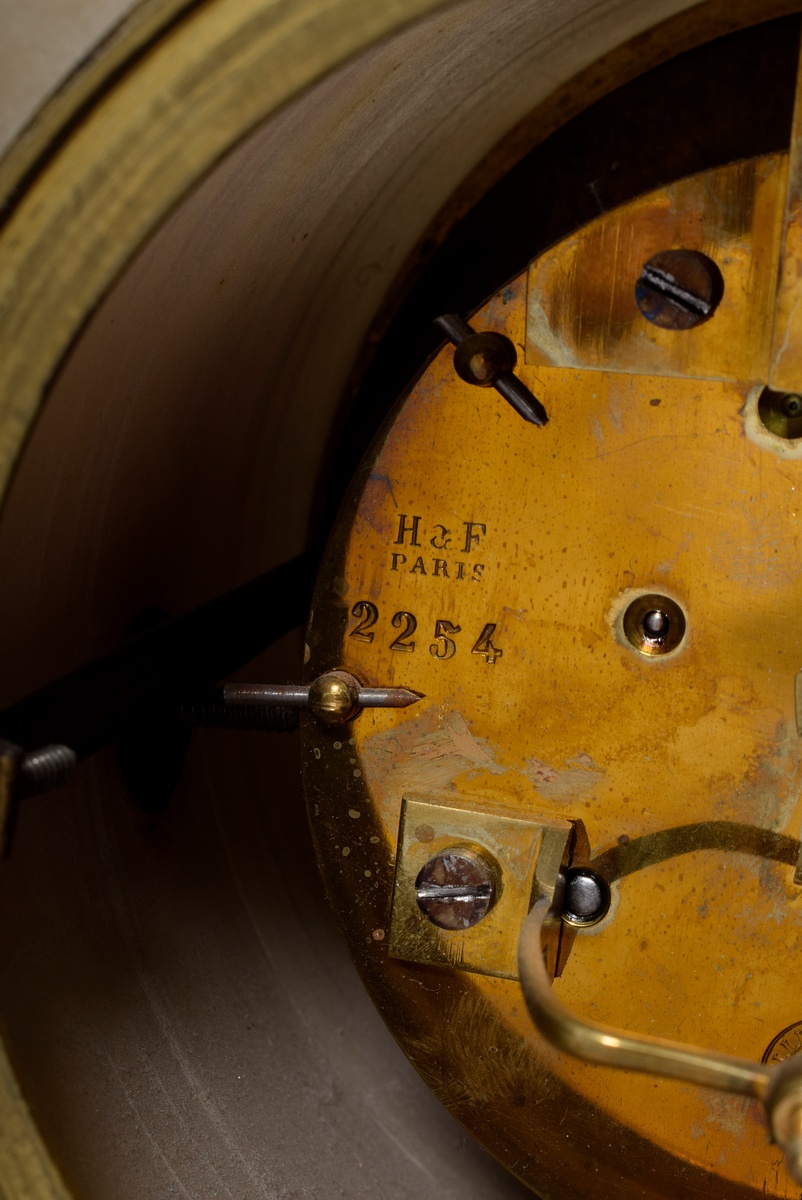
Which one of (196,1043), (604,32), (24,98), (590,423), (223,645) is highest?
(604,32)

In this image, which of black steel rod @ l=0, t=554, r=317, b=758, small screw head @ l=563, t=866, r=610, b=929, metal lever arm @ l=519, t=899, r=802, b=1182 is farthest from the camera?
small screw head @ l=563, t=866, r=610, b=929

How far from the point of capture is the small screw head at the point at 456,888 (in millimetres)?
834

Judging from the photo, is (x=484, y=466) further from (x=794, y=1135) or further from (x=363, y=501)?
(x=794, y=1135)

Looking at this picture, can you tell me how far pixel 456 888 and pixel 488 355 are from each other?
15.6 inches

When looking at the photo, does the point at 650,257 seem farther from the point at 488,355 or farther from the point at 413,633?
the point at 413,633

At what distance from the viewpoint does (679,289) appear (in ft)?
2.57

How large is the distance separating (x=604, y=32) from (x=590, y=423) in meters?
0.33

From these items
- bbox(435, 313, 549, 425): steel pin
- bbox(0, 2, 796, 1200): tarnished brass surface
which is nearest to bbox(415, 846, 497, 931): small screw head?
bbox(435, 313, 549, 425): steel pin

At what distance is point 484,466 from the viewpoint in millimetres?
849

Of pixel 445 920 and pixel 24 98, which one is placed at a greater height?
pixel 24 98

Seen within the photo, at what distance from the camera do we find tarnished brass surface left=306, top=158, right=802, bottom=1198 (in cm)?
81

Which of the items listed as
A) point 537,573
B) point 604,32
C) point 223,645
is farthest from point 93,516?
point 604,32

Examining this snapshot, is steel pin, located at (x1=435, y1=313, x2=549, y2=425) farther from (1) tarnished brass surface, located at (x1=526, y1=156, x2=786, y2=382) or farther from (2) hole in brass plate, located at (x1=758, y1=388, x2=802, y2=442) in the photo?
(2) hole in brass plate, located at (x1=758, y1=388, x2=802, y2=442)

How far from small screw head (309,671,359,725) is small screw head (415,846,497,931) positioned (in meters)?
0.13
